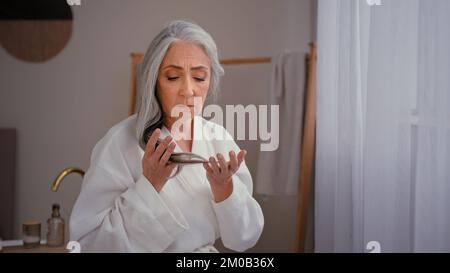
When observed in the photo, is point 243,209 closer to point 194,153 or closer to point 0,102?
point 194,153

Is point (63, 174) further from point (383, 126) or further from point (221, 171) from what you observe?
point (383, 126)

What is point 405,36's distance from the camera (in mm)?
783

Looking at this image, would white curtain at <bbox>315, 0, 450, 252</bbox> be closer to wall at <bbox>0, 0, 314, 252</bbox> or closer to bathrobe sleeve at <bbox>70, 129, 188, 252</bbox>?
wall at <bbox>0, 0, 314, 252</bbox>

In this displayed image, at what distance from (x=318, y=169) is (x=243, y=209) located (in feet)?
0.60

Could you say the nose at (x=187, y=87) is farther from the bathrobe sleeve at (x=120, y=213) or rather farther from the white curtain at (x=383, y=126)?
the white curtain at (x=383, y=126)

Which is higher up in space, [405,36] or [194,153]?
[405,36]

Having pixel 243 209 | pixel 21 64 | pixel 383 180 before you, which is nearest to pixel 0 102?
pixel 21 64

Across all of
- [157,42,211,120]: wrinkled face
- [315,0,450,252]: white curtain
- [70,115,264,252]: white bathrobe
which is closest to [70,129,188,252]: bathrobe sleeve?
[70,115,264,252]: white bathrobe

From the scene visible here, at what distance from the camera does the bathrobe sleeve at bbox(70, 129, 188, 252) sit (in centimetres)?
78

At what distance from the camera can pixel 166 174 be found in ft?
2.57

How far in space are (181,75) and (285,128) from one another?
0.26m

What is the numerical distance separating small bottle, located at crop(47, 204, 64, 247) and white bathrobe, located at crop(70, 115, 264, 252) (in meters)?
0.07

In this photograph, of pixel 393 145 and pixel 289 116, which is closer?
pixel 393 145
